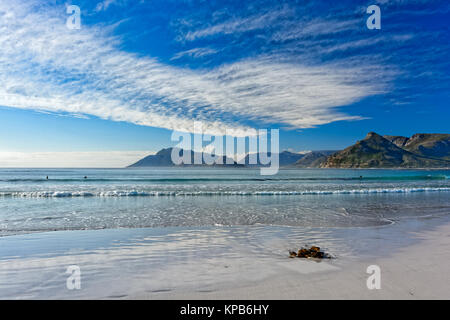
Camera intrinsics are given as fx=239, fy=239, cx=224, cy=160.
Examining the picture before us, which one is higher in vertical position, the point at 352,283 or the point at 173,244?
the point at 352,283

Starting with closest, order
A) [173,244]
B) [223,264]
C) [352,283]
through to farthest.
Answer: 1. [352,283]
2. [223,264]
3. [173,244]

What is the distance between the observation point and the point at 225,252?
6496 millimetres

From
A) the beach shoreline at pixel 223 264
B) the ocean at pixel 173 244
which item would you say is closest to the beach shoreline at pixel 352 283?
the beach shoreline at pixel 223 264

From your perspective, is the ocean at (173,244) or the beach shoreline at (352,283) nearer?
the beach shoreline at (352,283)

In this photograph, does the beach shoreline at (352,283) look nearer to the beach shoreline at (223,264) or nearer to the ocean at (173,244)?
the beach shoreline at (223,264)

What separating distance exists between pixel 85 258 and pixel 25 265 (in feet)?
4.01

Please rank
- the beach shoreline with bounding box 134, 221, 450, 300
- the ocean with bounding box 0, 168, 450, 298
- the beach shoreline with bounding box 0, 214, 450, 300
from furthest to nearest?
the ocean with bounding box 0, 168, 450, 298 → the beach shoreline with bounding box 0, 214, 450, 300 → the beach shoreline with bounding box 134, 221, 450, 300

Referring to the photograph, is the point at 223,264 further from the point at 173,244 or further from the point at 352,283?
the point at 352,283

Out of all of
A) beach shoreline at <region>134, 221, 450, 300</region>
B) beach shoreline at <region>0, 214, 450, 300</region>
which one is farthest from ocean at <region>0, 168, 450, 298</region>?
beach shoreline at <region>134, 221, 450, 300</region>

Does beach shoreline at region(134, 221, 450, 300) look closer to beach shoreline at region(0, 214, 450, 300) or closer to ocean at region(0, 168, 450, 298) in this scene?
beach shoreline at region(0, 214, 450, 300)

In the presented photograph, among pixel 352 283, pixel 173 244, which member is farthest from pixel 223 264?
pixel 352 283

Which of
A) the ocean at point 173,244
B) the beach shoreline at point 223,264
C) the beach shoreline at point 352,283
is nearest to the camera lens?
the beach shoreline at point 352,283

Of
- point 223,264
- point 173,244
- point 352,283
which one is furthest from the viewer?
point 173,244
